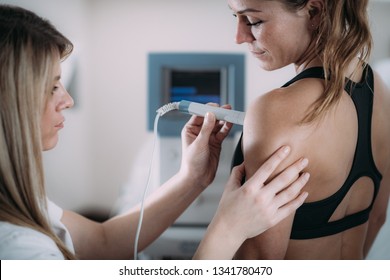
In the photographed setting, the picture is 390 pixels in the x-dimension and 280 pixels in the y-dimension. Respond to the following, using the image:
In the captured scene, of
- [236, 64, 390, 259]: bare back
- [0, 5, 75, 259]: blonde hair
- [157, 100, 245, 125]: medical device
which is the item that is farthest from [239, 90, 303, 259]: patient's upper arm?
[0, 5, 75, 259]: blonde hair

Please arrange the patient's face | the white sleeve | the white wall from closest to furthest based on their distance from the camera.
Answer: the white sleeve
the patient's face
the white wall

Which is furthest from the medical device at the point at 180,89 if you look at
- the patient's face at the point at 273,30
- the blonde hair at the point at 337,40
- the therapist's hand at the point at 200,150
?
the blonde hair at the point at 337,40

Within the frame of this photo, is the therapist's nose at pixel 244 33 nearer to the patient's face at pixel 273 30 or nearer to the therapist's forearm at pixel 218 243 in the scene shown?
the patient's face at pixel 273 30

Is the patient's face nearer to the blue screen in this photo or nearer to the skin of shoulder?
the skin of shoulder

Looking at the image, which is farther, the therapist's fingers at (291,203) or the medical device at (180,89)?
the medical device at (180,89)

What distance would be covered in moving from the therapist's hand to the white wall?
236 mm

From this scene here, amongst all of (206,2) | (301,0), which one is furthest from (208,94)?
(301,0)

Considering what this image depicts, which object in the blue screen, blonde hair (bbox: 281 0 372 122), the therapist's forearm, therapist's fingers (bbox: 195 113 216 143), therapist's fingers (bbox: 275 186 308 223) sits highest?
blonde hair (bbox: 281 0 372 122)

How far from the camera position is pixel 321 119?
2.35 feet

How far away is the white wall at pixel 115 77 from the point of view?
1.12 m

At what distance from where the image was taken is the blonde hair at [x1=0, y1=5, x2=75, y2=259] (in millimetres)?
704

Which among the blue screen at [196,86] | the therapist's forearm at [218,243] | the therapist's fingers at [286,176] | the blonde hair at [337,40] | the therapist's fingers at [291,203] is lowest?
the therapist's forearm at [218,243]

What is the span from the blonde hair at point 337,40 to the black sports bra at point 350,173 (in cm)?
3
